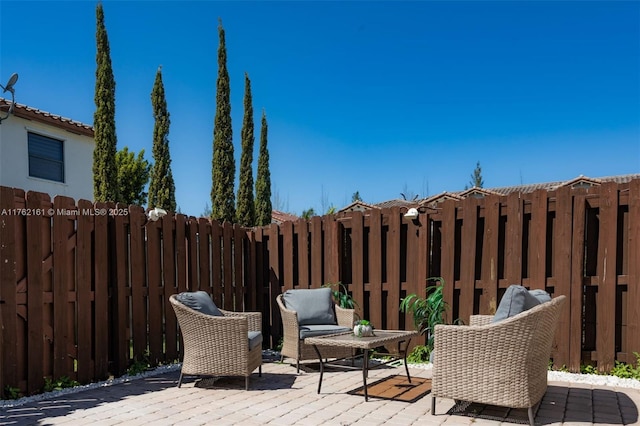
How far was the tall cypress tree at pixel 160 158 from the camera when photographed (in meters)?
12.7

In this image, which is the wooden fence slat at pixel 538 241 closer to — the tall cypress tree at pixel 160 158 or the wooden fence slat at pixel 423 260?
the wooden fence slat at pixel 423 260

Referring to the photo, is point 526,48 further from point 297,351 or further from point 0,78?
point 0,78

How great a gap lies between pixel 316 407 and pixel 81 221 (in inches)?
108

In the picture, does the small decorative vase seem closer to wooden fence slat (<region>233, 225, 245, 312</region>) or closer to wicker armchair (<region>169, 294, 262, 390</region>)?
wicker armchair (<region>169, 294, 262, 390</region>)

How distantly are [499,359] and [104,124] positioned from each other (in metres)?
10.6

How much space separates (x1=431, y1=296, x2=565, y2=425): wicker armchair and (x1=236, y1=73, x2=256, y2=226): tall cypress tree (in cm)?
1164

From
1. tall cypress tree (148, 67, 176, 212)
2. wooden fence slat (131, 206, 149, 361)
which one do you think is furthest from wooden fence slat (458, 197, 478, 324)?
tall cypress tree (148, 67, 176, 212)

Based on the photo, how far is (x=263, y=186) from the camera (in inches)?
663

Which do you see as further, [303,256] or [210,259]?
[303,256]

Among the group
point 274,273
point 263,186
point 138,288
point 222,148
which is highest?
point 222,148

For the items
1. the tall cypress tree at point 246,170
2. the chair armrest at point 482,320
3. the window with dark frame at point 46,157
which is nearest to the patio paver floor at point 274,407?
the chair armrest at point 482,320

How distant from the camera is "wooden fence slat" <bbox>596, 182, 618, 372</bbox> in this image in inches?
172

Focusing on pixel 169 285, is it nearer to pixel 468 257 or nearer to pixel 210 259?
pixel 210 259

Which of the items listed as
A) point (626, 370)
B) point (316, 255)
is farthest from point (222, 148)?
point (626, 370)
